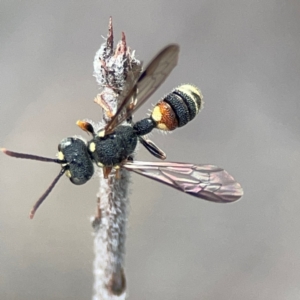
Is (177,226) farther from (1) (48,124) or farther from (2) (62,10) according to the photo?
(2) (62,10)

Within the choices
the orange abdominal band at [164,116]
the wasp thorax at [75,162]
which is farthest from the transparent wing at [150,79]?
the orange abdominal band at [164,116]

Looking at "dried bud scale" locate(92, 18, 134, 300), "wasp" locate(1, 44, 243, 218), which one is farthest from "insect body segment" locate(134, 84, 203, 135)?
"dried bud scale" locate(92, 18, 134, 300)

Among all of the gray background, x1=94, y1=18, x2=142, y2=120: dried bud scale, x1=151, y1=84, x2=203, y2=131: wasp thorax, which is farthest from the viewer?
the gray background

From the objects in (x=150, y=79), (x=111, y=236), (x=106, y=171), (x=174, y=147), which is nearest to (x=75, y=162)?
(x=106, y=171)

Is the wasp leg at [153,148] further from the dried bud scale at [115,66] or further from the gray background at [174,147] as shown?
the gray background at [174,147]

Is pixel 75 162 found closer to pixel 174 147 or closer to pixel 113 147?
pixel 113 147

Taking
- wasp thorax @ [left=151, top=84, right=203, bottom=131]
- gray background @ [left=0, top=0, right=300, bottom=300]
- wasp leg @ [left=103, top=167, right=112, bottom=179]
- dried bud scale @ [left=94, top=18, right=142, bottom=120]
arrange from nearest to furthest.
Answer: dried bud scale @ [left=94, top=18, right=142, bottom=120] < wasp leg @ [left=103, top=167, right=112, bottom=179] < wasp thorax @ [left=151, top=84, right=203, bottom=131] < gray background @ [left=0, top=0, right=300, bottom=300]

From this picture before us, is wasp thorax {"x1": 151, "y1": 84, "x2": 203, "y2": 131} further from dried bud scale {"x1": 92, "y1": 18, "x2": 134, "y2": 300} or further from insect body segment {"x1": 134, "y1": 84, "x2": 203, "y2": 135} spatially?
dried bud scale {"x1": 92, "y1": 18, "x2": 134, "y2": 300}
